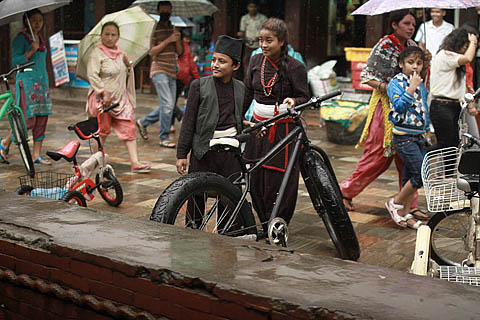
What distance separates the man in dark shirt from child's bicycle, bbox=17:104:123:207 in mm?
1256

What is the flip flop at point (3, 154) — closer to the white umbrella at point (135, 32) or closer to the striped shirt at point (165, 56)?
the white umbrella at point (135, 32)

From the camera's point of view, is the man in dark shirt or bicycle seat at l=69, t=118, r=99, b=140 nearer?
the man in dark shirt

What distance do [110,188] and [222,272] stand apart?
3.96 m

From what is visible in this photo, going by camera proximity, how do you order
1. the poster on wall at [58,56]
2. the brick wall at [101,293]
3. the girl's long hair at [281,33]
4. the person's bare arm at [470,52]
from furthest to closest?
the poster on wall at [58,56] < the person's bare arm at [470,52] < the girl's long hair at [281,33] < the brick wall at [101,293]

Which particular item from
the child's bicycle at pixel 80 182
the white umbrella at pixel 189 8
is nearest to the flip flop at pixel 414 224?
the child's bicycle at pixel 80 182

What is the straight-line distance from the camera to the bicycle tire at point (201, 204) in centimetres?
390

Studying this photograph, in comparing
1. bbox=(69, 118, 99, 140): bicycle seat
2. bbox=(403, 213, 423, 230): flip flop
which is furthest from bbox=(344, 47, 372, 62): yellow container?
bbox=(69, 118, 99, 140): bicycle seat

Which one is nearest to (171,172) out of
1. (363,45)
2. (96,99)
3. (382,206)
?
(96,99)

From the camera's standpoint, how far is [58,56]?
40.5ft

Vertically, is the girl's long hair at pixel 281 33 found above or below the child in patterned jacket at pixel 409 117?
above

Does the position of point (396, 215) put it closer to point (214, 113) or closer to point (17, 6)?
point (214, 113)

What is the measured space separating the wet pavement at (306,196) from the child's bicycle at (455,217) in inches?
12.9

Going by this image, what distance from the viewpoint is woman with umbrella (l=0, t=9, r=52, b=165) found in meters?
8.73

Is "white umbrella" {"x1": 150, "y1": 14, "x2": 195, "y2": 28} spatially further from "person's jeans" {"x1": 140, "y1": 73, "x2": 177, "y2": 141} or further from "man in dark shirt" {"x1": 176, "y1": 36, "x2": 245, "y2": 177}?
"man in dark shirt" {"x1": 176, "y1": 36, "x2": 245, "y2": 177}
